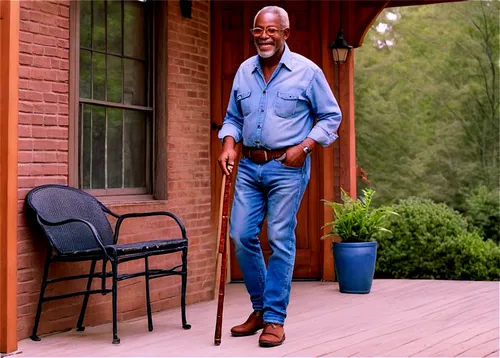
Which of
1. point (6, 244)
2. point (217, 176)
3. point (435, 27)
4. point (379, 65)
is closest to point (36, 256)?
point (6, 244)

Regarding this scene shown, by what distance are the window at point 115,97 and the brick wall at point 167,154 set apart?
0.18 meters

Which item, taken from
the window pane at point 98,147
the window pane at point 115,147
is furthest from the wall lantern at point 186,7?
the window pane at point 98,147

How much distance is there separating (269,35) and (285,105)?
390 millimetres

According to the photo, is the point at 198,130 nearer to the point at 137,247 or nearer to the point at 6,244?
the point at 137,247

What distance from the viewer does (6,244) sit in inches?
162

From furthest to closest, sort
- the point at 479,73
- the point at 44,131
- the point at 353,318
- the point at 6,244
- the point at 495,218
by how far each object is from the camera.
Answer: the point at 479,73
the point at 495,218
the point at 353,318
the point at 44,131
the point at 6,244

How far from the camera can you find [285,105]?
4414 millimetres

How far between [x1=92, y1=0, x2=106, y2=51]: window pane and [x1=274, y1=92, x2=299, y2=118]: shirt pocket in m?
1.54

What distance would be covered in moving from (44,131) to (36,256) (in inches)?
29.0

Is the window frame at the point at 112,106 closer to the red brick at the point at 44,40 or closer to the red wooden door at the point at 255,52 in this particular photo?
the red brick at the point at 44,40

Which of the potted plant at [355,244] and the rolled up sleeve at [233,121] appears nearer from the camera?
the rolled up sleeve at [233,121]

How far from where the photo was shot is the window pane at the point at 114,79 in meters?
5.46

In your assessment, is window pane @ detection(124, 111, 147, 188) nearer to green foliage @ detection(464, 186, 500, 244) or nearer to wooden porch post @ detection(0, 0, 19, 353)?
wooden porch post @ detection(0, 0, 19, 353)

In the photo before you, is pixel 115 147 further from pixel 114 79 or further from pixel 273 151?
pixel 273 151
